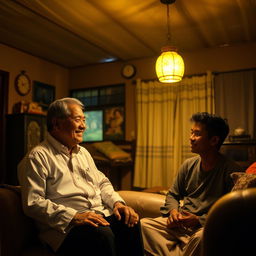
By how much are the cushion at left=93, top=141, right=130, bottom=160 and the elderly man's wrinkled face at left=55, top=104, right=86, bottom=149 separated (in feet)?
8.93

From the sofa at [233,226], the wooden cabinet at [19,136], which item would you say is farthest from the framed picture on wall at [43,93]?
the sofa at [233,226]

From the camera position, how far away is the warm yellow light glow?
10.0 feet

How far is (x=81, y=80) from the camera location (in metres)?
5.56

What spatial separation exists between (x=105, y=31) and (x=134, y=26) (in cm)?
41

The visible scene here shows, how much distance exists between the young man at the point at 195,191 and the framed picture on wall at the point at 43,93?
352cm

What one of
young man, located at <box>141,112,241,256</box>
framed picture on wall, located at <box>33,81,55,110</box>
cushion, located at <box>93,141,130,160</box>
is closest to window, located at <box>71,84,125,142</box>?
cushion, located at <box>93,141,130,160</box>

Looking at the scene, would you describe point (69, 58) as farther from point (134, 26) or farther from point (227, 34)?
point (227, 34)

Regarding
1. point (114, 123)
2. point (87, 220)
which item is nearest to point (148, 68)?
point (114, 123)

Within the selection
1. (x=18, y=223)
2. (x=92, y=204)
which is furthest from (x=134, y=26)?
(x=18, y=223)

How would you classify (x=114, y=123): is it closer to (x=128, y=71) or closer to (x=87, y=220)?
(x=128, y=71)

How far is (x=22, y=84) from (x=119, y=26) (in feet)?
6.23

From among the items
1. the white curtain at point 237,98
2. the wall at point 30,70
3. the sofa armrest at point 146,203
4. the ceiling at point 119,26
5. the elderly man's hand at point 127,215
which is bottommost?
the sofa armrest at point 146,203

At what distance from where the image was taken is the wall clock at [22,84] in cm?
449

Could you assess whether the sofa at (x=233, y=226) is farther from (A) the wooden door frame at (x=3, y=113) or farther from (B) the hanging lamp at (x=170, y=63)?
(A) the wooden door frame at (x=3, y=113)
